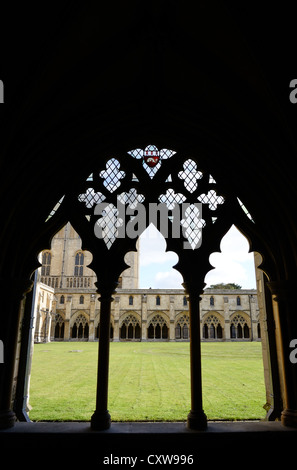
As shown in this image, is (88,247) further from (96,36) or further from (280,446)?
(280,446)

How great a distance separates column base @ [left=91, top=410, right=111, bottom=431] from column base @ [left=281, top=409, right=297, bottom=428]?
1789 millimetres

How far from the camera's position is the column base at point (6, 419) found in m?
2.97

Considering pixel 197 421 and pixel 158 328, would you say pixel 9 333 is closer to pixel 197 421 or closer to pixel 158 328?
pixel 197 421

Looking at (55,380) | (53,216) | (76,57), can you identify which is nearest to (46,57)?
(76,57)

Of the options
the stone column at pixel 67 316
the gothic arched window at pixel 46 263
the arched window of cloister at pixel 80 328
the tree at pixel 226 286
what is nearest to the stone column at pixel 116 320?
the arched window of cloister at pixel 80 328

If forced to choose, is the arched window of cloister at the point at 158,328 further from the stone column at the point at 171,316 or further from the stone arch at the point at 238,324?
the stone arch at the point at 238,324

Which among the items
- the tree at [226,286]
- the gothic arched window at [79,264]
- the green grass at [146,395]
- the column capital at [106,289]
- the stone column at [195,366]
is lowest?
the green grass at [146,395]

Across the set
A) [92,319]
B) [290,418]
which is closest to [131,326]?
[92,319]

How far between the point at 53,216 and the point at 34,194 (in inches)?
14.2

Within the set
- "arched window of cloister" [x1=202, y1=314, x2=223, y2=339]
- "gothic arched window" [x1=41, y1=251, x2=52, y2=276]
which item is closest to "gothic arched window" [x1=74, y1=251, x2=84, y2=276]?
"gothic arched window" [x1=41, y1=251, x2=52, y2=276]

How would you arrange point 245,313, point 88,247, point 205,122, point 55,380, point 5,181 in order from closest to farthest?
point 5,181 → point 88,247 → point 205,122 → point 55,380 → point 245,313

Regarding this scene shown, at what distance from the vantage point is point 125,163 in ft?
14.0

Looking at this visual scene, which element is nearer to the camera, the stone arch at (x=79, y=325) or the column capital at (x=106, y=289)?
the column capital at (x=106, y=289)

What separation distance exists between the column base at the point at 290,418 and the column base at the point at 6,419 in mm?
2742
